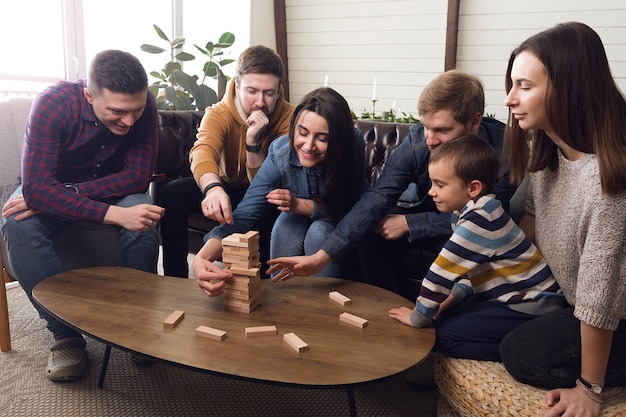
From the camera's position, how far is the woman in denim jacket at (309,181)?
5.77 ft

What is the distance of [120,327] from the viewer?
1.32m

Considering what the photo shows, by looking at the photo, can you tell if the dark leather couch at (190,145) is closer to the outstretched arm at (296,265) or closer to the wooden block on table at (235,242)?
the outstretched arm at (296,265)

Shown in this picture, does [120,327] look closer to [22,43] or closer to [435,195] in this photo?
[435,195]

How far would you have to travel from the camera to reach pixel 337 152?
1799 millimetres

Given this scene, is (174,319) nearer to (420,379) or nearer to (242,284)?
(242,284)

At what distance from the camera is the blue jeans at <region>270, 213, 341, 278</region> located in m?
1.85

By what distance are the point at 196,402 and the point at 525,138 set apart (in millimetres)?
1307

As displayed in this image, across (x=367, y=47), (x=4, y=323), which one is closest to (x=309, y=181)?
(x=4, y=323)

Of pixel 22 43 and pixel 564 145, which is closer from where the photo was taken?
pixel 564 145

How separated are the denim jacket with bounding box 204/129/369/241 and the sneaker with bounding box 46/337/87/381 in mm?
721

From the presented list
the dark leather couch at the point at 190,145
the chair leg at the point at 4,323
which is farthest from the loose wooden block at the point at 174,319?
the dark leather couch at the point at 190,145

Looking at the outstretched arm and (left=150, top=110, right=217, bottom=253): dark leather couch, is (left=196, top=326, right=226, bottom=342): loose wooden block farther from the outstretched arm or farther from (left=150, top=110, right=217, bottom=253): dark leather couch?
(left=150, top=110, right=217, bottom=253): dark leather couch

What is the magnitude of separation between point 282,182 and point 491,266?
867 mm

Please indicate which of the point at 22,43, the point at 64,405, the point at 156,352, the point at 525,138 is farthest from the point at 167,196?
the point at 22,43
